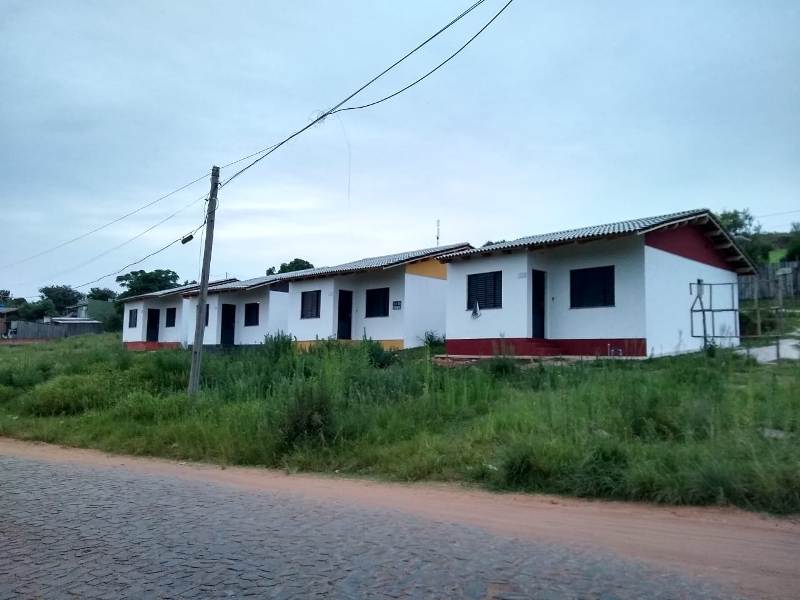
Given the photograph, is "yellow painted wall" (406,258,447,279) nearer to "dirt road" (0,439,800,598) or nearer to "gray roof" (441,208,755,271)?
"gray roof" (441,208,755,271)

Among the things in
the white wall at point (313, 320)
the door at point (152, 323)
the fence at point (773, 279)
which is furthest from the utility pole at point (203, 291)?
the door at point (152, 323)

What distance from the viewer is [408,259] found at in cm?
2480

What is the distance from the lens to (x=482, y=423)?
969cm

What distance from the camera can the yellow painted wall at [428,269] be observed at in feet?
83.6

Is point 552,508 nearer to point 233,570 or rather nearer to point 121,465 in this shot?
point 233,570

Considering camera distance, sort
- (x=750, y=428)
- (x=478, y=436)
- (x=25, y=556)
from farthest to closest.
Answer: (x=478, y=436), (x=750, y=428), (x=25, y=556)

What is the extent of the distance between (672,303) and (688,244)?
2486 mm

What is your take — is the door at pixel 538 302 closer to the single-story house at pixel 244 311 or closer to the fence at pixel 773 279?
the fence at pixel 773 279

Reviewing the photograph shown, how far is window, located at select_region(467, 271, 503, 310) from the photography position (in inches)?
800

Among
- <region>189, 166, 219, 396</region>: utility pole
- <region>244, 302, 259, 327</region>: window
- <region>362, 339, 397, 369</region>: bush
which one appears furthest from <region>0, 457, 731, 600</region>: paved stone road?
<region>244, 302, 259, 327</region>: window

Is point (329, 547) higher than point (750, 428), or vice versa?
point (750, 428)

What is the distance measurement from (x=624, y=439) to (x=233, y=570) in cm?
528

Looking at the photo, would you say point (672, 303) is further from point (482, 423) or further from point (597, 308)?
point (482, 423)

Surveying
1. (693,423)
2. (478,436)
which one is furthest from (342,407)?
(693,423)
